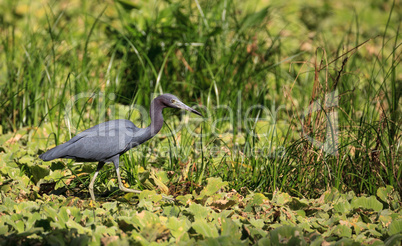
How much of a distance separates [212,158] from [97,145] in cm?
102

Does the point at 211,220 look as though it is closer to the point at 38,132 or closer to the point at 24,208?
the point at 24,208

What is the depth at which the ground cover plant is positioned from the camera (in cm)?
292

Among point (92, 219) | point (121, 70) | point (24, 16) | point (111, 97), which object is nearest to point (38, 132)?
point (111, 97)

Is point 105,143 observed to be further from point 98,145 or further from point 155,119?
point 155,119

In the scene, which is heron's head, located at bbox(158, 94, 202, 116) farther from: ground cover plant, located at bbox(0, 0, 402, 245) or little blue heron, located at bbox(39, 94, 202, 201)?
ground cover plant, located at bbox(0, 0, 402, 245)

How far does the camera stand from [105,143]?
Answer: 3.57 m

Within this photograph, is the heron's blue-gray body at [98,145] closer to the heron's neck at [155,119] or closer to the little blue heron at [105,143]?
the little blue heron at [105,143]

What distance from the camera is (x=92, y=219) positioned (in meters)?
2.96

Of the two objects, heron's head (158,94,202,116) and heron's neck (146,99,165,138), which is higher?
heron's head (158,94,202,116)

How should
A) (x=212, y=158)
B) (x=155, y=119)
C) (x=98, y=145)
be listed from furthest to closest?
(x=212, y=158) < (x=155, y=119) < (x=98, y=145)

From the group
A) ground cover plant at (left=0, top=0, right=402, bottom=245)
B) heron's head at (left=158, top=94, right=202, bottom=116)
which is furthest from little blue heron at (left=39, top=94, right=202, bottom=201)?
ground cover plant at (left=0, top=0, right=402, bottom=245)

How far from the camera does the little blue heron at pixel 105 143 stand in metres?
3.54

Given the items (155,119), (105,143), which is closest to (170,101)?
(155,119)

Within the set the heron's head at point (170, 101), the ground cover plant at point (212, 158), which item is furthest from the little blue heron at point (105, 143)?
the ground cover plant at point (212, 158)
